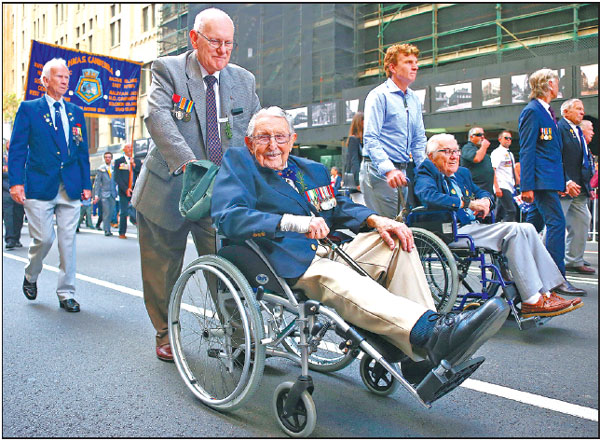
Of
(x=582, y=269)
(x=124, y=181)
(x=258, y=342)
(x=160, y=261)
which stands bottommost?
(x=582, y=269)

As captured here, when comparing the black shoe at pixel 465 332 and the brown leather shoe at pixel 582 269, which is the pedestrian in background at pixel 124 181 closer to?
the brown leather shoe at pixel 582 269

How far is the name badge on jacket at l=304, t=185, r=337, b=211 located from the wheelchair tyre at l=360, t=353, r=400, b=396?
2.42ft

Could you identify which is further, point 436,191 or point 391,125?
point 391,125

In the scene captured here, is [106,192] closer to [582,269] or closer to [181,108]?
[582,269]

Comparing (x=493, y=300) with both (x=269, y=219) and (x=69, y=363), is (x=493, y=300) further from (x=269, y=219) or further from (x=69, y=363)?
(x=69, y=363)

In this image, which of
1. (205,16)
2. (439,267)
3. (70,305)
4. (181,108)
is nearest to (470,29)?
(439,267)

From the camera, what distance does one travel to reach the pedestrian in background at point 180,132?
3.22 meters

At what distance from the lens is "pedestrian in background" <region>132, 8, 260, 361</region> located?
3.22m

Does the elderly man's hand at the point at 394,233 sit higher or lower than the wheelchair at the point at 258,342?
higher

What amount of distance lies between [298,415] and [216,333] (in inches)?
23.8

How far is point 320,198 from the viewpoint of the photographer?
2932 millimetres

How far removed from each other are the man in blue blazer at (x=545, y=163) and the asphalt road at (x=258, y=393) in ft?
2.78

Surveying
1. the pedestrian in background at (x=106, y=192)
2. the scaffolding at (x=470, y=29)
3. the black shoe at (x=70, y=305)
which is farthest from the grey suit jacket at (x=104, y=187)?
the scaffolding at (x=470, y=29)

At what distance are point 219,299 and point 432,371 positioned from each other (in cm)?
107
